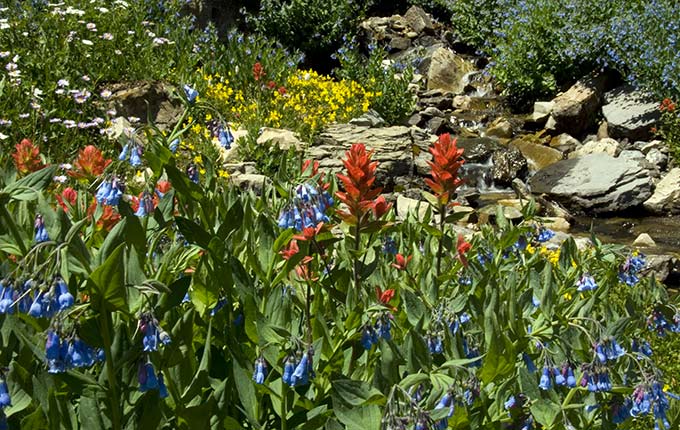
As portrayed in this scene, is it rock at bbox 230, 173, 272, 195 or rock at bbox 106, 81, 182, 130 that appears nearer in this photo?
rock at bbox 230, 173, 272, 195

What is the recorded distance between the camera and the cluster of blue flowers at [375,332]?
1.94 m

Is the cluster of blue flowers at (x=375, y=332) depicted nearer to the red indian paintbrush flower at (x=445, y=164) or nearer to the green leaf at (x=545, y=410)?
the green leaf at (x=545, y=410)

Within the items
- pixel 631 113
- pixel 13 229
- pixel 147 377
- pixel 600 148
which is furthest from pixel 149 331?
pixel 631 113

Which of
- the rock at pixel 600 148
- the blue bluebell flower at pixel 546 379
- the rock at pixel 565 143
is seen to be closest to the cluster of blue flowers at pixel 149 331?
the blue bluebell flower at pixel 546 379

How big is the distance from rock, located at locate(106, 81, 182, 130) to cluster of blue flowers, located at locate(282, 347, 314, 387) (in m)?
6.70

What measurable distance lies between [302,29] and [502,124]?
13.0ft

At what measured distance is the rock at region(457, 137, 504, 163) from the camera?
10.7 meters

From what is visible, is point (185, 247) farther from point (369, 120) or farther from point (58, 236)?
point (369, 120)

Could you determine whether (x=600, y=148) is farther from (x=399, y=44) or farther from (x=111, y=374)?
(x=111, y=374)

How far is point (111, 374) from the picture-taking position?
156 cm

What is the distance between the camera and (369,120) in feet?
31.4

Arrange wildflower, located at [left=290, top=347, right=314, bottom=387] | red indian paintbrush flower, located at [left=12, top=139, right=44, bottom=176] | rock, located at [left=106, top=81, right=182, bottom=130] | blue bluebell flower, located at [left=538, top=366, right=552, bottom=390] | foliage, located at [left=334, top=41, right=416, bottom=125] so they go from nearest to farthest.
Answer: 1. wildflower, located at [left=290, top=347, right=314, bottom=387]
2. blue bluebell flower, located at [left=538, top=366, right=552, bottom=390]
3. red indian paintbrush flower, located at [left=12, top=139, right=44, bottom=176]
4. rock, located at [left=106, top=81, right=182, bottom=130]
5. foliage, located at [left=334, top=41, right=416, bottom=125]

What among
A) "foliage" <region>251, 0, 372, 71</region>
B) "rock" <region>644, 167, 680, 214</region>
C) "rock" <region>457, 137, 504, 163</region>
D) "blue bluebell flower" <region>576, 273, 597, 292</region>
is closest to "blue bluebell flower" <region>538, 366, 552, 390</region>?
"blue bluebell flower" <region>576, 273, 597, 292</region>

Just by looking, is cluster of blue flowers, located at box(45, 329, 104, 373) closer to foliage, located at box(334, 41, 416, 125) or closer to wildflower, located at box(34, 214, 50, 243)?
wildflower, located at box(34, 214, 50, 243)
